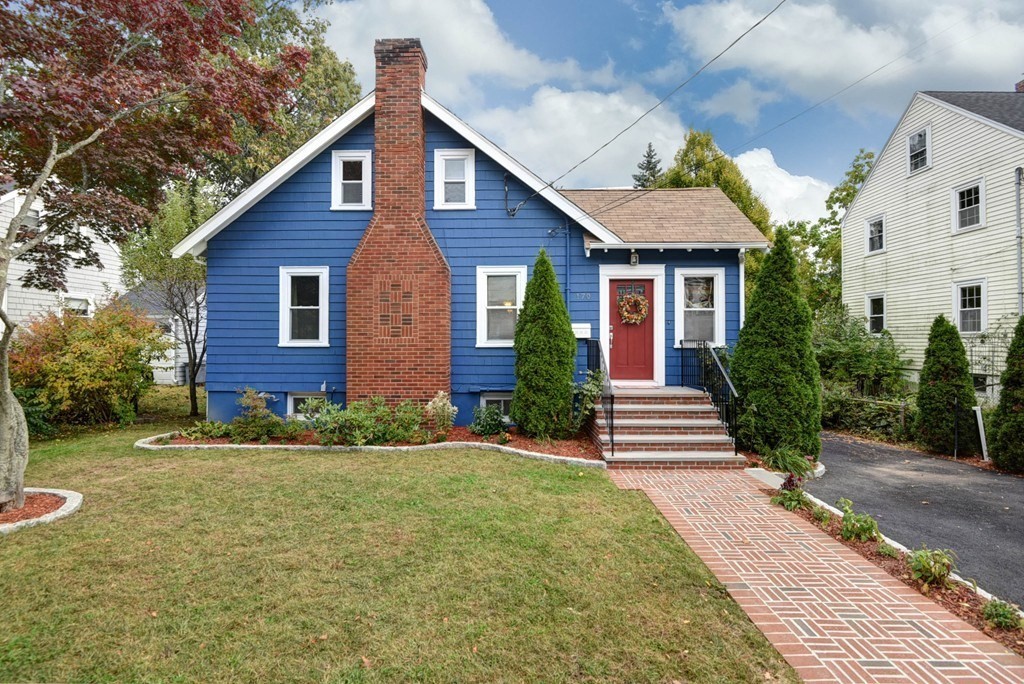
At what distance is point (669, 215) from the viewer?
1077 centimetres

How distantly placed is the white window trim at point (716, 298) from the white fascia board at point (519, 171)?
1.59 meters

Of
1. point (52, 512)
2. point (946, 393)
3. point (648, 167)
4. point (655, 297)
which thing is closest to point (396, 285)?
point (655, 297)

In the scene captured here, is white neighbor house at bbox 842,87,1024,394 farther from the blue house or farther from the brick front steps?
the brick front steps

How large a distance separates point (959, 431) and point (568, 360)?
22.8ft

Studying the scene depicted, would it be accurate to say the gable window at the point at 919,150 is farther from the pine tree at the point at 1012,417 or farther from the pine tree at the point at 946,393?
the pine tree at the point at 1012,417

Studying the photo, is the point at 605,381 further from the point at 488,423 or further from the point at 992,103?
the point at 992,103

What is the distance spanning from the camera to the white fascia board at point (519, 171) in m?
9.41

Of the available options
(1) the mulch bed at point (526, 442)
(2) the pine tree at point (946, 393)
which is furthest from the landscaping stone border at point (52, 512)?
(2) the pine tree at point (946, 393)

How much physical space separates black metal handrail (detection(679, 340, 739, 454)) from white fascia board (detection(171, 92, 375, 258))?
7789 mm

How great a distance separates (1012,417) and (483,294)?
8.84 meters

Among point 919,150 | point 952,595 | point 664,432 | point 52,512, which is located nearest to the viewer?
point 952,595

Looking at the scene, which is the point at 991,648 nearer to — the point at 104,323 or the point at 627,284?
the point at 627,284

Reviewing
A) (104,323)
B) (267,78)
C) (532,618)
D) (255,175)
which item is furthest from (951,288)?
(255,175)

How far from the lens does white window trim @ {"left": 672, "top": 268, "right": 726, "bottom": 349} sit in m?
9.91
